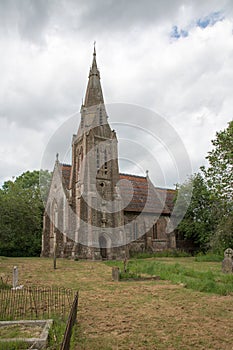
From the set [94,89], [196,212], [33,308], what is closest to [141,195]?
[196,212]

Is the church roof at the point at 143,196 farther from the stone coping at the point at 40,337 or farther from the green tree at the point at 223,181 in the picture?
the stone coping at the point at 40,337

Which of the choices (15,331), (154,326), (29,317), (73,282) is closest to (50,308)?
(29,317)

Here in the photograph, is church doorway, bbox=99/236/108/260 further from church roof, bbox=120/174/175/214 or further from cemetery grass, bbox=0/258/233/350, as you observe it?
cemetery grass, bbox=0/258/233/350

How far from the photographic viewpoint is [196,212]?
34.2m

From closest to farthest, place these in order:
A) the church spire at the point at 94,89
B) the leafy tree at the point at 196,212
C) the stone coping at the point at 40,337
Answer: the stone coping at the point at 40,337
the leafy tree at the point at 196,212
the church spire at the point at 94,89

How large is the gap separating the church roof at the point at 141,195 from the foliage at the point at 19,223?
5.31 meters

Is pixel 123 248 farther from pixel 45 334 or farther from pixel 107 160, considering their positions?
pixel 45 334

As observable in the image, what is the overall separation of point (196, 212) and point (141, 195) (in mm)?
7111

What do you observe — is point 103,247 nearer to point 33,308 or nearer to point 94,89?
point 94,89

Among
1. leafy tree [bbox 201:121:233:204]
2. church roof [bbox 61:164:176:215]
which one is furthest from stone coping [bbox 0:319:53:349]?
church roof [bbox 61:164:176:215]

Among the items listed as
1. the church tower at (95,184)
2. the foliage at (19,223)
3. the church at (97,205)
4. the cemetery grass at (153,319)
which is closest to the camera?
the cemetery grass at (153,319)

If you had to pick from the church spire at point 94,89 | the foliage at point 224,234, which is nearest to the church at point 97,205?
the church spire at point 94,89

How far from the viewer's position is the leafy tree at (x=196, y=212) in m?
32.3

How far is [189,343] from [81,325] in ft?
8.09
